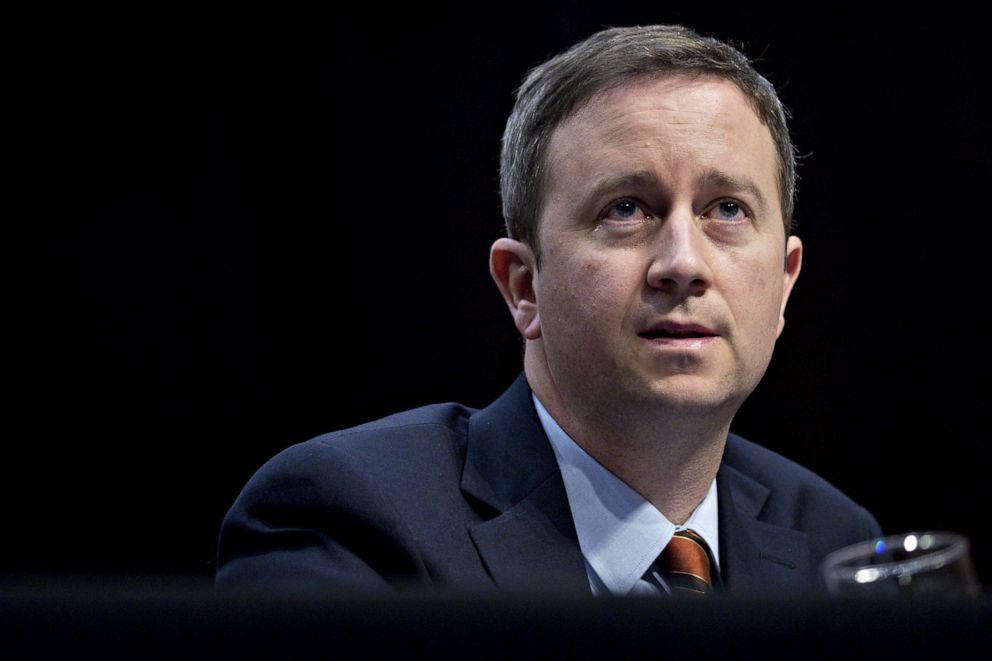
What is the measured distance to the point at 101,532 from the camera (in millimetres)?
2590

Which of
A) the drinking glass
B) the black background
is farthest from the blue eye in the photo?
the black background

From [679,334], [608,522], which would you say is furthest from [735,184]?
[608,522]

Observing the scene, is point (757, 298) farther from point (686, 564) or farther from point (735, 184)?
point (686, 564)

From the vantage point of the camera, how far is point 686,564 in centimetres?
165

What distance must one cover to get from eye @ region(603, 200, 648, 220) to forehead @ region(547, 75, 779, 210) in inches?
1.8

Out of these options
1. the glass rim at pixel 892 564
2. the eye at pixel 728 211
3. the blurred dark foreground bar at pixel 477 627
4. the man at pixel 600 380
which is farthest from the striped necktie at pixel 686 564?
the blurred dark foreground bar at pixel 477 627

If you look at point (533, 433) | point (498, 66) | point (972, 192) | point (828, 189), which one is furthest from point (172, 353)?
point (972, 192)

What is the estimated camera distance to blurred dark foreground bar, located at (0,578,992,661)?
0.41m

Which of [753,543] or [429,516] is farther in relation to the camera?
[753,543]

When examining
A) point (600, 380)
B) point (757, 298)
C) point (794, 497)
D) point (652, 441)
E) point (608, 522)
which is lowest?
point (794, 497)

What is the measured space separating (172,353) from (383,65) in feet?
2.82

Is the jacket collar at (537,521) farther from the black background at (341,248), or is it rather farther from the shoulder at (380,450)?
the black background at (341,248)

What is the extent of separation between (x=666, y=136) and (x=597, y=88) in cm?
16

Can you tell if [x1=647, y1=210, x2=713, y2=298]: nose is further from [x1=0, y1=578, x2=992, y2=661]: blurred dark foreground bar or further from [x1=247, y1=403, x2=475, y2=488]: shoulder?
[x1=0, y1=578, x2=992, y2=661]: blurred dark foreground bar
